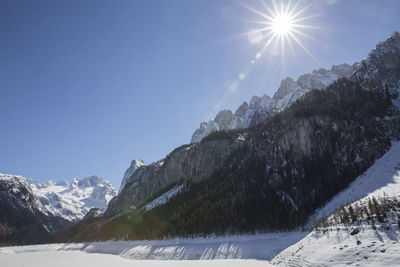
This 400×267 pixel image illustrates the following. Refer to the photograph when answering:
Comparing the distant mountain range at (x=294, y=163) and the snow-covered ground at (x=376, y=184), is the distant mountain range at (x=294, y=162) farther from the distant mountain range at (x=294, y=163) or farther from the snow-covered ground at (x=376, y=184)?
the snow-covered ground at (x=376, y=184)

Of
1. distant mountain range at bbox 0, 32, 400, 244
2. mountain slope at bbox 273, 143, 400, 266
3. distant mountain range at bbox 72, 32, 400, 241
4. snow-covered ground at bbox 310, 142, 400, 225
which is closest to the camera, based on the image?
mountain slope at bbox 273, 143, 400, 266

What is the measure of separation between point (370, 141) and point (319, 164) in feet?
53.9

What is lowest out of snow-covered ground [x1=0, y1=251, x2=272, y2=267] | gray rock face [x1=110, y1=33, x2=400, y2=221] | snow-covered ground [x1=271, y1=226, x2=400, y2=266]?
snow-covered ground [x1=0, y1=251, x2=272, y2=267]

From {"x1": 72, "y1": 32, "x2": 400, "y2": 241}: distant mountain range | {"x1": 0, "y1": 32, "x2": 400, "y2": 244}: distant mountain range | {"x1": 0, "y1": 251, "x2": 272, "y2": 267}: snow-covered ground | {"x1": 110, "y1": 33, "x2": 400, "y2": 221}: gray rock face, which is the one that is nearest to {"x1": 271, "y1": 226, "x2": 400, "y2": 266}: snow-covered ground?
{"x1": 0, "y1": 251, "x2": 272, "y2": 267}: snow-covered ground

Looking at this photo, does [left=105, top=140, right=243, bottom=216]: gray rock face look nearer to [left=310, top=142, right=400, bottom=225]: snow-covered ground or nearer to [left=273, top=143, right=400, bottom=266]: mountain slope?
[left=310, top=142, right=400, bottom=225]: snow-covered ground

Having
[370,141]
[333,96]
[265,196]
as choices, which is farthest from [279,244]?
[333,96]

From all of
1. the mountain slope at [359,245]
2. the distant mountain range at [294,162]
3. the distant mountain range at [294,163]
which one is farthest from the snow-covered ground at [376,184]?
the distant mountain range at [294,162]

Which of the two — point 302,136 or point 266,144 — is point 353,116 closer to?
point 302,136

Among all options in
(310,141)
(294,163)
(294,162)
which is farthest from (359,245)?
(310,141)

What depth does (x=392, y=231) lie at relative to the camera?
73.0 ft

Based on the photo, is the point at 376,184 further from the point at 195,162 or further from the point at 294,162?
the point at 195,162

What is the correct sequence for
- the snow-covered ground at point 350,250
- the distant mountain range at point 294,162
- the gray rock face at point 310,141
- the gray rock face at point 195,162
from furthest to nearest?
the gray rock face at point 195,162
the gray rock face at point 310,141
the distant mountain range at point 294,162
the snow-covered ground at point 350,250

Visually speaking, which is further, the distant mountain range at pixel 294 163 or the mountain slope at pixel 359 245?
the distant mountain range at pixel 294 163

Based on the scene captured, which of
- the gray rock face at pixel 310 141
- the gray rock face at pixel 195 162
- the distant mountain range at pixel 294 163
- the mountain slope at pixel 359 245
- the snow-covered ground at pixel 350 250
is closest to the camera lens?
the snow-covered ground at pixel 350 250
